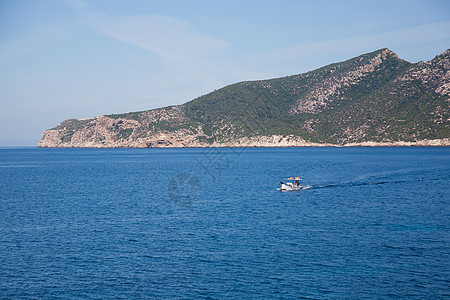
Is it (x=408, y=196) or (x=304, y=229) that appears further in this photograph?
(x=408, y=196)

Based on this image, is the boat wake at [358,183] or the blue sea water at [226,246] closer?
the blue sea water at [226,246]

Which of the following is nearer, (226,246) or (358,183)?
(226,246)

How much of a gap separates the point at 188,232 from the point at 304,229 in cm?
1311

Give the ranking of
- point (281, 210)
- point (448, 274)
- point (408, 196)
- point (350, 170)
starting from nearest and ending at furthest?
point (448, 274) → point (281, 210) → point (408, 196) → point (350, 170)

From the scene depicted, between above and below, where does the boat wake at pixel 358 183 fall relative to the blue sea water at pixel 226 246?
below

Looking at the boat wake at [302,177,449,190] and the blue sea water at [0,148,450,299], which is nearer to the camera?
the blue sea water at [0,148,450,299]

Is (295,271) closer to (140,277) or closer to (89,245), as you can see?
(140,277)

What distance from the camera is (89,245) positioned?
38.1 metres

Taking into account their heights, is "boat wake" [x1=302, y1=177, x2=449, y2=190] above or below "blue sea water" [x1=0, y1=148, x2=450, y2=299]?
below

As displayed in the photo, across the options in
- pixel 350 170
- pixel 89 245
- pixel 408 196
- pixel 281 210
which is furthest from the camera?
pixel 350 170

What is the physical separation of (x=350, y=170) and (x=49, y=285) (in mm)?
98781

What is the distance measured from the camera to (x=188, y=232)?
141 feet

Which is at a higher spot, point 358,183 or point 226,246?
point 226,246

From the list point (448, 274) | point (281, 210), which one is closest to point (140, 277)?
point (448, 274)
